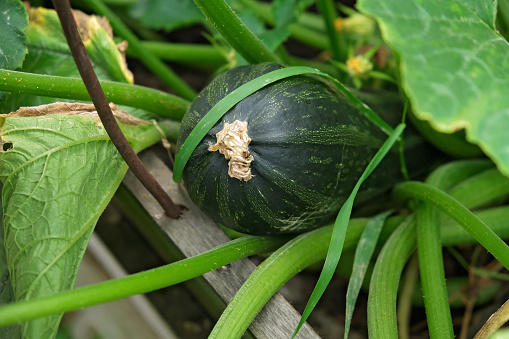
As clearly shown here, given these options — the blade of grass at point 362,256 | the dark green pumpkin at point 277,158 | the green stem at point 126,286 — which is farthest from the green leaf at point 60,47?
the blade of grass at point 362,256

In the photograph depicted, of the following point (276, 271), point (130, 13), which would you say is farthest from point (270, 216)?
point (130, 13)

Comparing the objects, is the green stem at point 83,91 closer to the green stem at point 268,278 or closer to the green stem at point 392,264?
the green stem at point 268,278

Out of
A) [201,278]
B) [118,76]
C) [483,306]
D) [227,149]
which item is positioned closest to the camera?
[227,149]

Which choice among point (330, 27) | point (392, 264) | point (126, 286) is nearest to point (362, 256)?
point (392, 264)

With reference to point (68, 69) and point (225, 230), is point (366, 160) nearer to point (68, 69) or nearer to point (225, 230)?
point (225, 230)

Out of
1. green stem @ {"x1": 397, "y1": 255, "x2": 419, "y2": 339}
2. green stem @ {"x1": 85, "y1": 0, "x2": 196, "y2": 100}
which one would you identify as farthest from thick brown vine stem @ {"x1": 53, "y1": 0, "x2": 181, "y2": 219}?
green stem @ {"x1": 397, "y1": 255, "x2": 419, "y2": 339}

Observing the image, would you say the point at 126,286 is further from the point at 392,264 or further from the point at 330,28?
the point at 330,28
